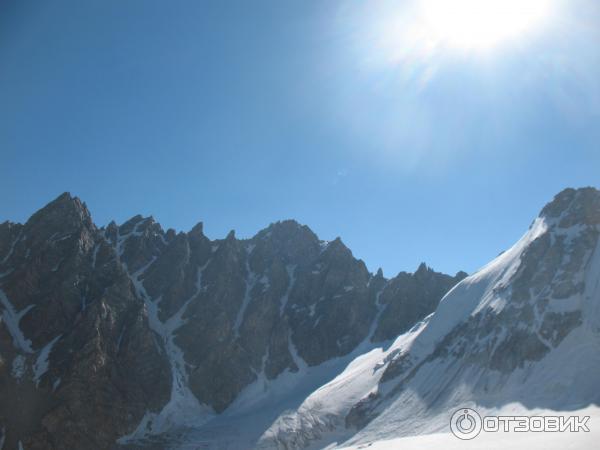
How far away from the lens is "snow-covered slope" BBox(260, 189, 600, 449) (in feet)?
196

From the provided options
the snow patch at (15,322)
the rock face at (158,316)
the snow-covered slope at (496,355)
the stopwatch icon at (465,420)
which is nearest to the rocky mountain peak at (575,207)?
the snow-covered slope at (496,355)

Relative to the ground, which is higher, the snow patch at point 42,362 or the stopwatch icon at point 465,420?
the snow patch at point 42,362

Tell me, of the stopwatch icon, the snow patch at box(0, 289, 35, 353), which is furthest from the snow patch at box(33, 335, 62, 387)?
the stopwatch icon

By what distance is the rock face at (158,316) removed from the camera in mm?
77125

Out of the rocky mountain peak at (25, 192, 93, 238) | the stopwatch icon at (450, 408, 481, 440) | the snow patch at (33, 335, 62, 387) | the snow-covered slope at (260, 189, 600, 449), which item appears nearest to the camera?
the stopwatch icon at (450, 408, 481, 440)

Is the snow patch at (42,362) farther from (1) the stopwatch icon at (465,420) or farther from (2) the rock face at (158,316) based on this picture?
(1) the stopwatch icon at (465,420)

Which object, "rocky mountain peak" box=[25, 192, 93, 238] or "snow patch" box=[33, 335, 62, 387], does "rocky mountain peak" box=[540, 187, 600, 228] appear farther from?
"rocky mountain peak" box=[25, 192, 93, 238]

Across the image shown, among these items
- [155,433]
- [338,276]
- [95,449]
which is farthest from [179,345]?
[338,276]

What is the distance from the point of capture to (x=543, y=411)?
52.2 metres

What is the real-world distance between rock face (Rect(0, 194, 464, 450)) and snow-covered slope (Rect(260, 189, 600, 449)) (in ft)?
14.0

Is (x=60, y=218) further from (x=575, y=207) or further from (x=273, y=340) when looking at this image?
(x=575, y=207)

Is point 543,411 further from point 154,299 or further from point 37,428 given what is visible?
point 154,299

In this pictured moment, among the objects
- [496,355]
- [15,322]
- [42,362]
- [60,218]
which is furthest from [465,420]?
[60,218]

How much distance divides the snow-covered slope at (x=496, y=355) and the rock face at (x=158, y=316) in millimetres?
4270
